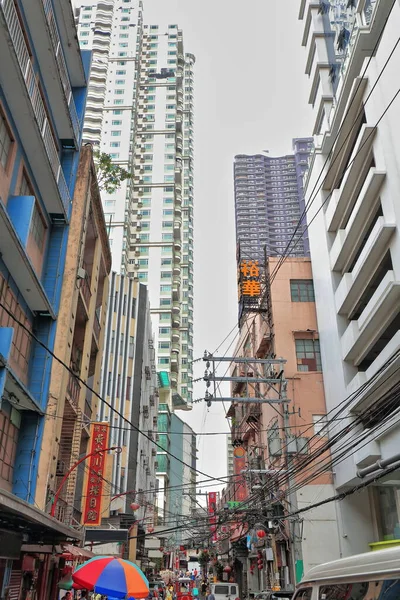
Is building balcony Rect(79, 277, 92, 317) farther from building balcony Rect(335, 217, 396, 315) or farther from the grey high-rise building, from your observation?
the grey high-rise building

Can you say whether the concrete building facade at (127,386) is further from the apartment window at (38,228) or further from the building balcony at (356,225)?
the apartment window at (38,228)

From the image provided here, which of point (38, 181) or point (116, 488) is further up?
point (38, 181)

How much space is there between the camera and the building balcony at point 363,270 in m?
19.0

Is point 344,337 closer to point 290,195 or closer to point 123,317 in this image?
point 123,317

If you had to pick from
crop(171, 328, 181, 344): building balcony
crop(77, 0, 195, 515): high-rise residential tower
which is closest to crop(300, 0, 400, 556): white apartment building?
crop(77, 0, 195, 515): high-rise residential tower

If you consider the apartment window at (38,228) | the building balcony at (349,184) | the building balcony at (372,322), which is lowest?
the building balcony at (372,322)

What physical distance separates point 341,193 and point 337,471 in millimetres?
12816

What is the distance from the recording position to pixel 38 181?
1636 centimetres

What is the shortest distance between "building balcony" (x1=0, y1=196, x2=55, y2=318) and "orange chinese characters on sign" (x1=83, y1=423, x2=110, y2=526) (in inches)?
335

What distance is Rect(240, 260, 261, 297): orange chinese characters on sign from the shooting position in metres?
32.7

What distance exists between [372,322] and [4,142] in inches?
564

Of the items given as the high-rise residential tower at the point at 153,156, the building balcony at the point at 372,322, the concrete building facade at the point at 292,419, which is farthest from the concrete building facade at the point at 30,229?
the high-rise residential tower at the point at 153,156

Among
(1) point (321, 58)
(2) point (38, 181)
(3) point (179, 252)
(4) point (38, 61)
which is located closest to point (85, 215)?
(2) point (38, 181)

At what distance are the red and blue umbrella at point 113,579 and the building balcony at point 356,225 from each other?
15789mm
